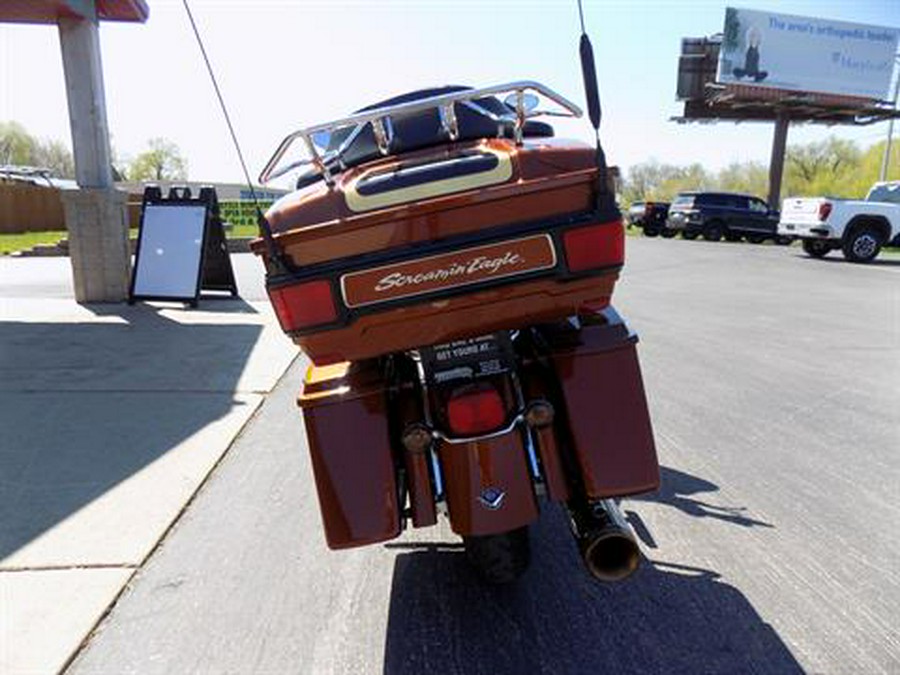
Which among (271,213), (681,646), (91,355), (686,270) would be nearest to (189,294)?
(91,355)

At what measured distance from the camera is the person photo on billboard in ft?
129

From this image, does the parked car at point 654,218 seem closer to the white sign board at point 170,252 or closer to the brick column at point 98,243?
the white sign board at point 170,252

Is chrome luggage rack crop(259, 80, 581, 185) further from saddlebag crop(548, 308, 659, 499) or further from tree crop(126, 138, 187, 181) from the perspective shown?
tree crop(126, 138, 187, 181)

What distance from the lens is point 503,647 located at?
2.53 metres

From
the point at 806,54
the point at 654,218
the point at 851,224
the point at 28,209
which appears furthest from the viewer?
the point at 806,54

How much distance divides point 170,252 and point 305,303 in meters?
8.65

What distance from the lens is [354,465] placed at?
2.52 metres

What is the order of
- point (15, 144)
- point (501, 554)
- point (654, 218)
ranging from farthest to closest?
point (15, 144), point (654, 218), point (501, 554)

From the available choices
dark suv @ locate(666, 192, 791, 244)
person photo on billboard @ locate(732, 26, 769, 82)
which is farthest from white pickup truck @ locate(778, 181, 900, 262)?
person photo on billboard @ locate(732, 26, 769, 82)

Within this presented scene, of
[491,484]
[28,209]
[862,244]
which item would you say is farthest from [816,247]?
[28,209]

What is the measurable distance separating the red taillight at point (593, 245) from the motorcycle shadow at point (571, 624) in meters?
1.36

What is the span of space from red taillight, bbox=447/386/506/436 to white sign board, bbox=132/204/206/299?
8.27 m

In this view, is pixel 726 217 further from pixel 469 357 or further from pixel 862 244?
pixel 469 357

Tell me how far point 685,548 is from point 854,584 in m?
0.67
